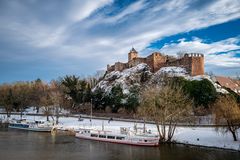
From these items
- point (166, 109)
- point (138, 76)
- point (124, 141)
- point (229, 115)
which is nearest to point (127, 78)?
point (138, 76)

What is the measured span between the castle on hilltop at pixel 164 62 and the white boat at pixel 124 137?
48.3 meters

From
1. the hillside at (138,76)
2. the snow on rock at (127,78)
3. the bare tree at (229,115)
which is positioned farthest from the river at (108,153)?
the snow on rock at (127,78)

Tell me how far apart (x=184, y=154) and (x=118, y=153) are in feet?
27.4

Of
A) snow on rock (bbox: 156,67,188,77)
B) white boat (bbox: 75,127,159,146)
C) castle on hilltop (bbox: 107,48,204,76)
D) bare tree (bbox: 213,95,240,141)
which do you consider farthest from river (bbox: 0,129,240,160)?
castle on hilltop (bbox: 107,48,204,76)

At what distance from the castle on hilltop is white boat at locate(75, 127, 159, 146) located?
158 feet

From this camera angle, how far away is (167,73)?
3866 inches

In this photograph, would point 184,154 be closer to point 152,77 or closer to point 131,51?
point 152,77

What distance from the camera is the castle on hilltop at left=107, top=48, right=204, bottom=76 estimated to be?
9450cm

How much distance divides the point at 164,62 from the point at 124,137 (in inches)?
2452

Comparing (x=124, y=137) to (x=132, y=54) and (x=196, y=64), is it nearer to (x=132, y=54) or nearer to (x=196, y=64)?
(x=196, y=64)

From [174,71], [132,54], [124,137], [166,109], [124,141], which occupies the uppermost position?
[132,54]

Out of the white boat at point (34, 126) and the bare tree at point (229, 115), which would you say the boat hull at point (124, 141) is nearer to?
the bare tree at point (229, 115)

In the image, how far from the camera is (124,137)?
1954 inches

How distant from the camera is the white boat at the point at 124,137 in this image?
4538 cm
